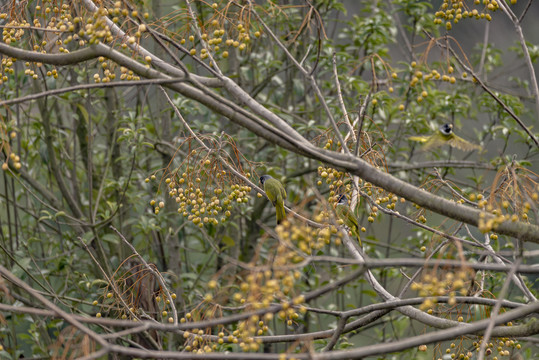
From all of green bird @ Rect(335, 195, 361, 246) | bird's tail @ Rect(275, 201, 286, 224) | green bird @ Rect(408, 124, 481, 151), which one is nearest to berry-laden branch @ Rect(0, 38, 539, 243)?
green bird @ Rect(335, 195, 361, 246)

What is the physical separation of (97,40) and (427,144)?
4001 millimetres

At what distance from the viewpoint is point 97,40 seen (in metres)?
2.43

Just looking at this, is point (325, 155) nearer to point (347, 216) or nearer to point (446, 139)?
point (347, 216)

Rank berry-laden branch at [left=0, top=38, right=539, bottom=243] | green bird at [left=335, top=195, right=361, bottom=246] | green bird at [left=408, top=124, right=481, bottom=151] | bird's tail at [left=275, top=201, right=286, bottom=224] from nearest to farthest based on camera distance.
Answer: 1. berry-laden branch at [left=0, top=38, right=539, bottom=243]
2. green bird at [left=335, top=195, right=361, bottom=246]
3. bird's tail at [left=275, top=201, right=286, bottom=224]
4. green bird at [left=408, top=124, right=481, bottom=151]

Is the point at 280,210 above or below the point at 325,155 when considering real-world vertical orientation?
below

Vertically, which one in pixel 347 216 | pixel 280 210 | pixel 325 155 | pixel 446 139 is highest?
pixel 325 155

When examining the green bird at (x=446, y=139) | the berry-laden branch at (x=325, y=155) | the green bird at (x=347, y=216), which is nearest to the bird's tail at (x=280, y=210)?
the green bird at (x=347, y=216)

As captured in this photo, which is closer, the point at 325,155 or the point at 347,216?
the point at 325,155

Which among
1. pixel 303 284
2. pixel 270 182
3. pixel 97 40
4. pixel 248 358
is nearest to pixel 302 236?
pixel 248 358

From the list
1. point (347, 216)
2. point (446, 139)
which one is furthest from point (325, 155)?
point (446, 139)

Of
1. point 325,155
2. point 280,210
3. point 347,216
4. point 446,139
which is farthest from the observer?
point 446,139

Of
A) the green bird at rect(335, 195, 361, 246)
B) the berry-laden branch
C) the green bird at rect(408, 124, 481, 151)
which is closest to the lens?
the berry-laden branch

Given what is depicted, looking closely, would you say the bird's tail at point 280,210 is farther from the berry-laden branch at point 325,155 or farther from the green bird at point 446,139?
the berry-laden branch at point 325,155

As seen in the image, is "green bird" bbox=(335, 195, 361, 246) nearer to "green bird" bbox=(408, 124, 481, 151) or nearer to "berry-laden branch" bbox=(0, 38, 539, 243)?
"berry-laden branch" bbox=(0, 38, 539, 243)
